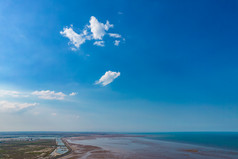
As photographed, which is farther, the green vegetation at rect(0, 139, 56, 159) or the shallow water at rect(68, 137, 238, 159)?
the shallow water at rect(68, 137, 238, 159)

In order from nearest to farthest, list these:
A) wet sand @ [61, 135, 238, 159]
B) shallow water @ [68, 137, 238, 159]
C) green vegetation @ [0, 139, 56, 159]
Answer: green vegetation @ [0, 139, 56, 159], wet sand @ [61, 135, 238, 159], shallow water @ [68, 137, 238, 159]

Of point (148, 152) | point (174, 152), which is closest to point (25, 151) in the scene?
point (148, 152)

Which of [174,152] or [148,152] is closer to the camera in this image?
[174,152]

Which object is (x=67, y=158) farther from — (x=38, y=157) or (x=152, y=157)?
(x=152, y=157)

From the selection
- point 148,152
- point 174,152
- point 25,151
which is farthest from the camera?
point 148,152

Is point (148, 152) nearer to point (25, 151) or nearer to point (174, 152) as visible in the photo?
point (174, 152)

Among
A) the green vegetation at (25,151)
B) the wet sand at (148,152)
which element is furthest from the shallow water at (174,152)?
the green vegetation at (25,151)

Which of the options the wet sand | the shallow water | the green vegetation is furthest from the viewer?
the shallow water

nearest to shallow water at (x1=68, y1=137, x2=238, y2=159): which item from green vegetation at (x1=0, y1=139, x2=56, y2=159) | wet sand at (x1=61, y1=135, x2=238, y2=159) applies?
wet sand at (x1=61, y1=135, x2=238, y2=159)

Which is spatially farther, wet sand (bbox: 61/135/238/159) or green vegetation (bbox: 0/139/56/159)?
wet sand (bbox: 61/135/238/159)

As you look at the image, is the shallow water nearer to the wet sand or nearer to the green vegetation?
the wet sand

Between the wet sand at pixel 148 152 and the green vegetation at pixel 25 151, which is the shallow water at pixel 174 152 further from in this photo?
the green vegetation at pixel 25 151
